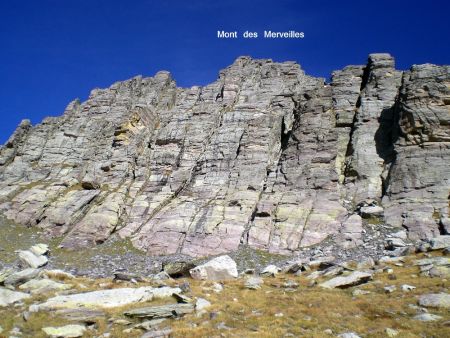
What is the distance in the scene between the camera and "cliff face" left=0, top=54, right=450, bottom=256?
51000 millimetres

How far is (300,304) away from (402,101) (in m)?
47.9

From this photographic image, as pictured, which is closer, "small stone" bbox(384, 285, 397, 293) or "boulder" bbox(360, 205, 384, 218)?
"small stone" bbox(384, 285, 397, 293)

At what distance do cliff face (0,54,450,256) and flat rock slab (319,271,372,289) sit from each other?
663 inches

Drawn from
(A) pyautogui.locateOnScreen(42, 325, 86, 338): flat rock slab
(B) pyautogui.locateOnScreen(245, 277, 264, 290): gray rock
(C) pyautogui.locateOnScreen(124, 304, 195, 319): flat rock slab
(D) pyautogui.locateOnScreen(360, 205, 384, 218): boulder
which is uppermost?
(D) pyautogui.locateOnScreen(360, 205, 384, 218): boulder

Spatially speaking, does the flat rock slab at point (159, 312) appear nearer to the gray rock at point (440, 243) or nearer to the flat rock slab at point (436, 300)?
the flat rock slab at point (436, 300)

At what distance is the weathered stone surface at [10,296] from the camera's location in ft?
79.6

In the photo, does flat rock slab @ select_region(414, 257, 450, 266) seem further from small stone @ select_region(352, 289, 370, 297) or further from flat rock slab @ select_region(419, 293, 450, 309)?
flat rock slab @ select_region(419, 293, 450, 309)

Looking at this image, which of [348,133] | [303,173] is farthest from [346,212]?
[348,133]

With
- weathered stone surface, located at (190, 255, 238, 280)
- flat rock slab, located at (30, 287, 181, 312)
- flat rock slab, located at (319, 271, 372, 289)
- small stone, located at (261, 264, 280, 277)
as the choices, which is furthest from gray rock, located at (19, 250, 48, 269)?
flat rock slab, located at (319, 271, 372, 289)

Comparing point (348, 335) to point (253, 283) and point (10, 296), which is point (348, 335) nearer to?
point (253, 283)

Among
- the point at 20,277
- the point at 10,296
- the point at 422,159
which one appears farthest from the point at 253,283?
the point at 422,159

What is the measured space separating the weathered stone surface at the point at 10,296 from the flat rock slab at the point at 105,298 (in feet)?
8.01

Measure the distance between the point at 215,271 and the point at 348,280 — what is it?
13.0 meters

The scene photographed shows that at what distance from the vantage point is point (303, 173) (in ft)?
193
